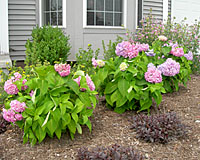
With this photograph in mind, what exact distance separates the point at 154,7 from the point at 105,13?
216 cm

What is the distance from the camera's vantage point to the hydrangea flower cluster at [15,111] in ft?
7.79

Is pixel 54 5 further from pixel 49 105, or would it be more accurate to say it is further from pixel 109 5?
pixel 49 105

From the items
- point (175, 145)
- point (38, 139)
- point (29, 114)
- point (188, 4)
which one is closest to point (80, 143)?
point (38, 139)

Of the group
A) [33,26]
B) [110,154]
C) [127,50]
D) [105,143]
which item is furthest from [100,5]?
[110,154]

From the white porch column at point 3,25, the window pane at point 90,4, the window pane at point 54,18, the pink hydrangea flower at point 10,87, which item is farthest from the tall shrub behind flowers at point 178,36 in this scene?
the pink hydrangea flower at point 10,87

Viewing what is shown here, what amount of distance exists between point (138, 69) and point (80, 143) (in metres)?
1.19

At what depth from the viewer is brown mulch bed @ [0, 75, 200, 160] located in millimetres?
2377

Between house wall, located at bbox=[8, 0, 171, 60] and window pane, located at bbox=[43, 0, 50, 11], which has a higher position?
window pane, located at bbox=[43, 0, 50, 11]

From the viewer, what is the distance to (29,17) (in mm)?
6727

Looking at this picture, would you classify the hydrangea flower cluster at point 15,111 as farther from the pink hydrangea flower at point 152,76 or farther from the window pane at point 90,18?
the window pane at point 90,18

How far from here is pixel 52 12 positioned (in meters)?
6.99

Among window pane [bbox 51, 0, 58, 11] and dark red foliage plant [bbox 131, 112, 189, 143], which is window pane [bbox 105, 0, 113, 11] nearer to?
window pane [bbox 51, 0, 58, 11]

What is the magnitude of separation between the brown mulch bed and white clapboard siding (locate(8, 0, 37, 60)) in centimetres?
408

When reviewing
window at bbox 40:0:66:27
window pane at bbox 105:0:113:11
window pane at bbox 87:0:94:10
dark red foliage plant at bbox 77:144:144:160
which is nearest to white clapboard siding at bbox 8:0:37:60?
window at bbox 40:0:66:27
